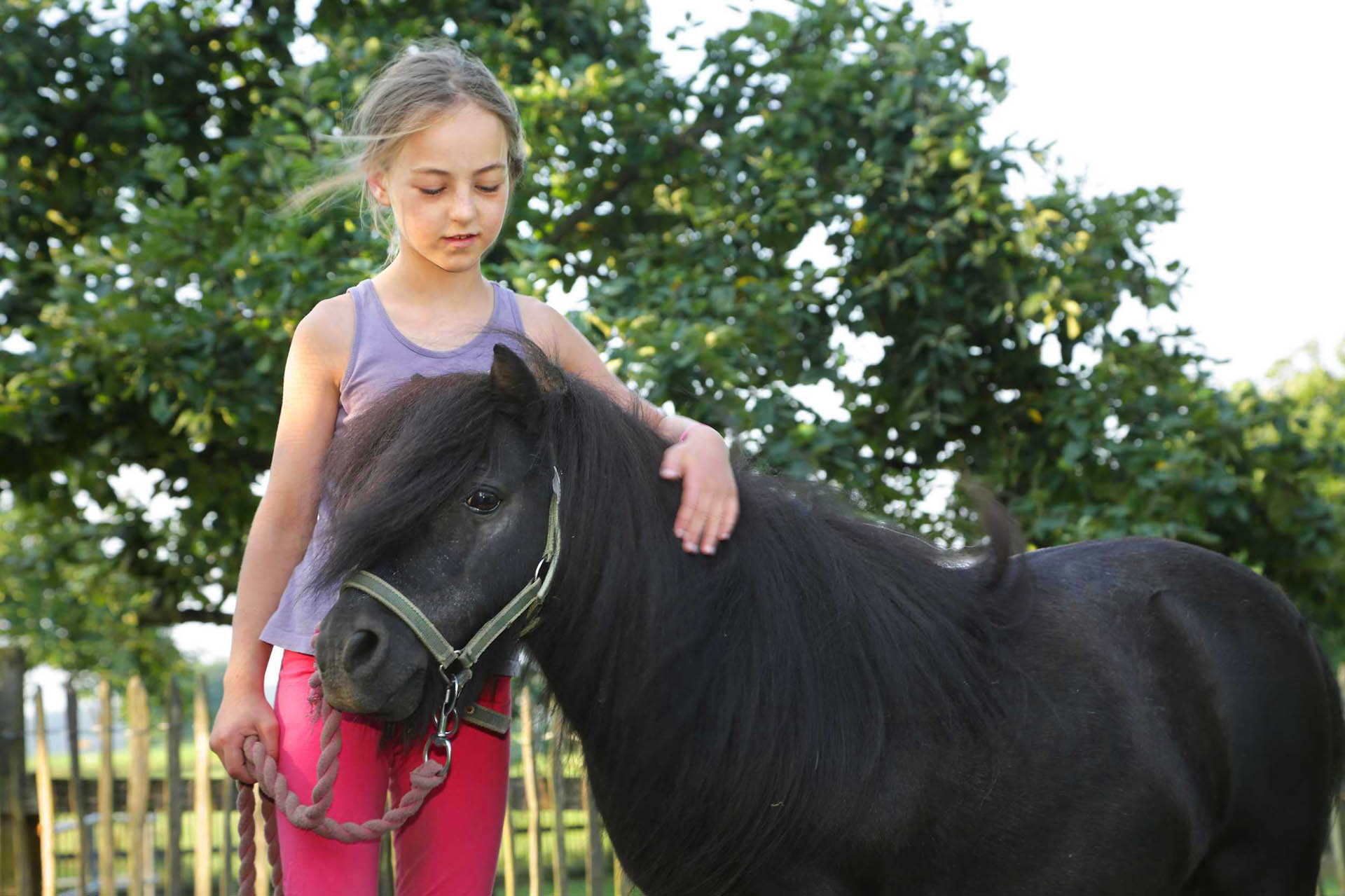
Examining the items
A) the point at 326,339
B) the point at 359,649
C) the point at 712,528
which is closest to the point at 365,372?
the point at 326,339

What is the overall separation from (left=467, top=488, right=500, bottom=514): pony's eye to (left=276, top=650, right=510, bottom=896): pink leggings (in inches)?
15.0

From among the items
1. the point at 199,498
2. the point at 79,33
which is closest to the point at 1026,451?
the point at 199,498

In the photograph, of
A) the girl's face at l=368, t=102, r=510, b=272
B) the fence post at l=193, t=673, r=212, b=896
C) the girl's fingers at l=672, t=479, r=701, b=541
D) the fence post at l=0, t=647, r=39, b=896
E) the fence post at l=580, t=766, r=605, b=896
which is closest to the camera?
the girl's fingers at l=672, t=479, r=701, b=541

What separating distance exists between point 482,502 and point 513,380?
0.65ft

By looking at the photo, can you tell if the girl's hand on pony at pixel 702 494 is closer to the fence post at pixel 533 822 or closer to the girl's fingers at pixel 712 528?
the girl's fingers at pixel 712 528

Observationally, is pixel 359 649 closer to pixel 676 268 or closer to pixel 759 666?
pixel 759 666

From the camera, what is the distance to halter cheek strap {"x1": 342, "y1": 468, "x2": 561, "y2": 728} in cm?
168

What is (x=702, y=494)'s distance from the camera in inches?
75.6

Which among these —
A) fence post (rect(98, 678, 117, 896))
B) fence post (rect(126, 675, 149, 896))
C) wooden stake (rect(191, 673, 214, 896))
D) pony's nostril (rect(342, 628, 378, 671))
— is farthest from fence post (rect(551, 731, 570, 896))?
pony's nostril (rect(342, 628, 378, 671))

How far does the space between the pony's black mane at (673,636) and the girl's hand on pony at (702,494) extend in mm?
26

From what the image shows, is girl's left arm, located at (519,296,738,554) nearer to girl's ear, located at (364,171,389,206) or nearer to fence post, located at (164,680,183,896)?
girl's ear, located at (364,171,389,206)

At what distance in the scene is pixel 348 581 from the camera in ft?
5.60

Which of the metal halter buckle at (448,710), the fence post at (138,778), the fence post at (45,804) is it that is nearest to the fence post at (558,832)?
the fence post at (138,778)

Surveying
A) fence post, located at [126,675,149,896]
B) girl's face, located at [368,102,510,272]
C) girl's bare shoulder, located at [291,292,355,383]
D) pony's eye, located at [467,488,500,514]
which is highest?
girl's face, located at [368,102,510,272]
